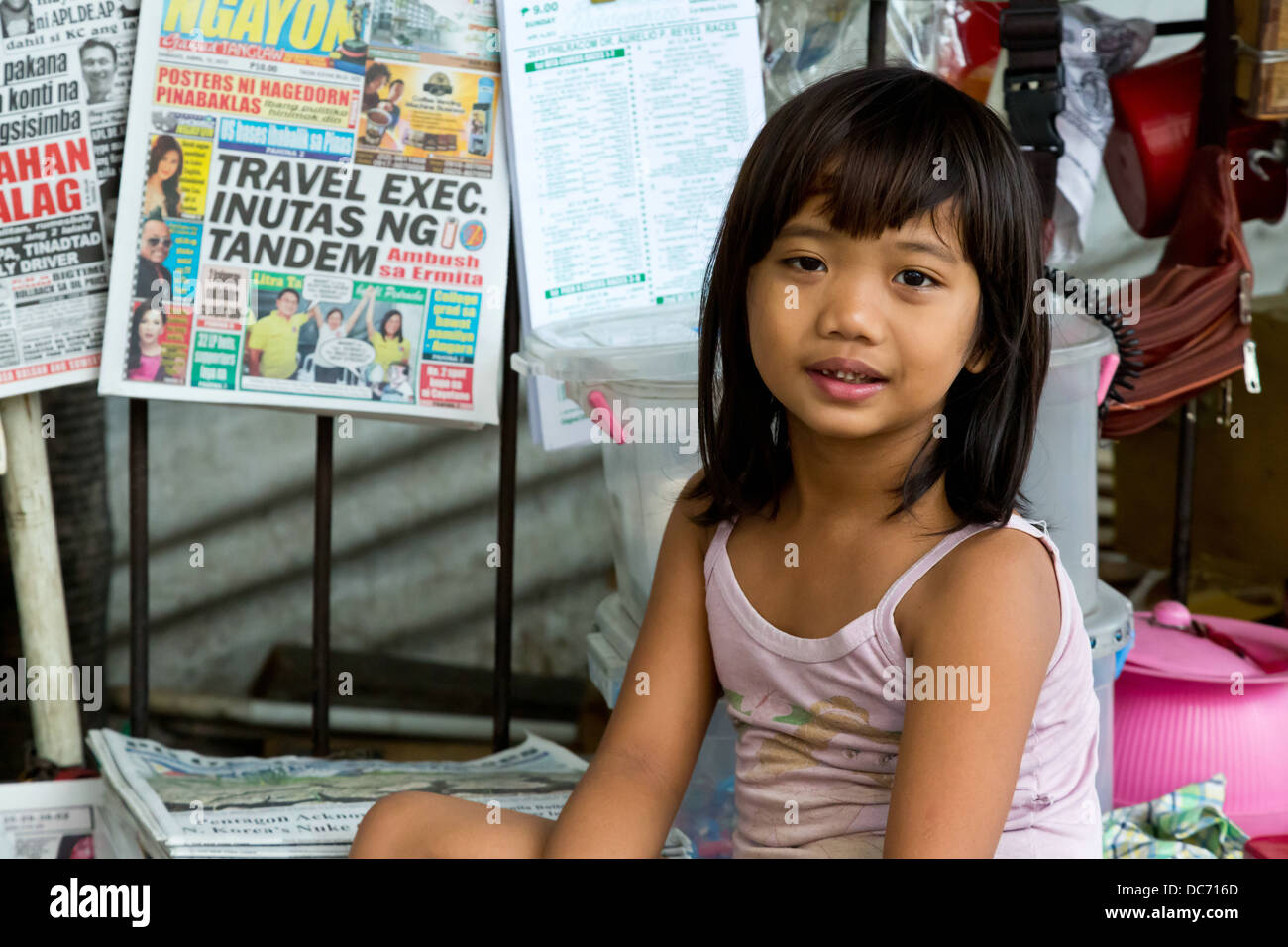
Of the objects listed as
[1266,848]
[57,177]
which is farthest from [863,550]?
[57,177]

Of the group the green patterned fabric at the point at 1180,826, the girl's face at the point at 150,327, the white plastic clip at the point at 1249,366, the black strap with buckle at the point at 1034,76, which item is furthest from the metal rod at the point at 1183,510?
the girl's face at the point at 150,327

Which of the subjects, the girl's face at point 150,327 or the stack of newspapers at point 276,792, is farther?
the girl's face at point 150,327

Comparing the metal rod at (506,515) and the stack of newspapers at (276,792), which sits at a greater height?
the metal rod at (506,515)

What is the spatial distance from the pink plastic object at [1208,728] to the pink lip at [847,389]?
27.2 inches

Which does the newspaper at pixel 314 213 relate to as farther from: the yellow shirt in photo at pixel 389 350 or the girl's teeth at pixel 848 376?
the girl's teeth at pixel 848 376

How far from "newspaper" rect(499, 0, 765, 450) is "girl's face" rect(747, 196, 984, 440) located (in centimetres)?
45

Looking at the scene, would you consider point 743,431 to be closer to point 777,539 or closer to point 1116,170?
point 777,539

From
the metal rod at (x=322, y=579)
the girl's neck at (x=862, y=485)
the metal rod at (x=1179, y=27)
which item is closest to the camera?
the girl's neck at (x=862, y=485)

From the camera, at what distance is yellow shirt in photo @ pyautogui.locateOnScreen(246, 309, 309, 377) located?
1494 mm

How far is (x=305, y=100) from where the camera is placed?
4.83ft

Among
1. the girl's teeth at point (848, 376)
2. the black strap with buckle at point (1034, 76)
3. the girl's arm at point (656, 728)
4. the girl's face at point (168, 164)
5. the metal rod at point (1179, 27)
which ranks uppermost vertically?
the metal rod at point (1179, 27)

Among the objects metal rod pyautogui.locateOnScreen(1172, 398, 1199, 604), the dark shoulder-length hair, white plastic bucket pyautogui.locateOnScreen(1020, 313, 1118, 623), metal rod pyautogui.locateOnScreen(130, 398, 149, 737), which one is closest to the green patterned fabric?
white plastic bucket pyautogui.locateOnScreen(1020, 313, 1118, 623)

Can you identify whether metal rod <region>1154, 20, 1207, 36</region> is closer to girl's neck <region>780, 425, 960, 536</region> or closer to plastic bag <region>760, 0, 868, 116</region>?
plastic bag <region>760, 0, 868, 116</region>

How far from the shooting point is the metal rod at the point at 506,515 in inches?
61.4
